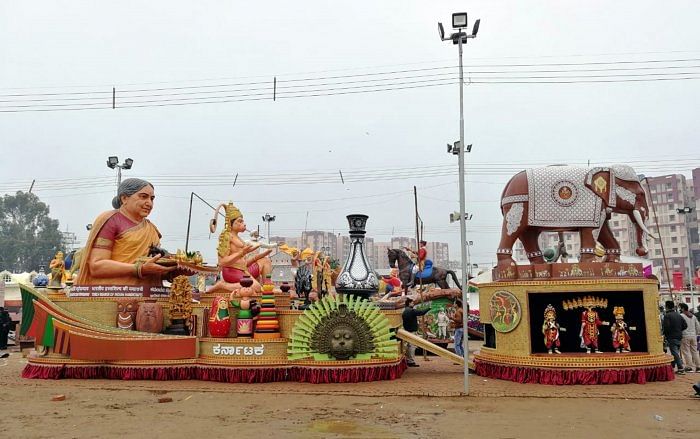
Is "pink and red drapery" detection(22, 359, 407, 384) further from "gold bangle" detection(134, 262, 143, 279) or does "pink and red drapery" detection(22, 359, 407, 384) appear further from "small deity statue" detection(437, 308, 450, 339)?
"small deity statue" detection(437, 308, 450, 339)

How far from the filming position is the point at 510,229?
11578 mm

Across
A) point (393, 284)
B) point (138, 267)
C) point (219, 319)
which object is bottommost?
point (219, 319)

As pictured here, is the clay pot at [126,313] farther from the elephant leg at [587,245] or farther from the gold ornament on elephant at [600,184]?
the gold ornament on elephant at [600,184]

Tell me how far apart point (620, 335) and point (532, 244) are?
8.19ft

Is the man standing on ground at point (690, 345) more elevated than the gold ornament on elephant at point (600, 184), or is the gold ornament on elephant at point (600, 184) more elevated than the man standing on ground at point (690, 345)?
the gold ornament on elephant at point (600, 184)

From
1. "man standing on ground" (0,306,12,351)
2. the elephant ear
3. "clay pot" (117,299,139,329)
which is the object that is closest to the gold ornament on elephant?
the elephant ear

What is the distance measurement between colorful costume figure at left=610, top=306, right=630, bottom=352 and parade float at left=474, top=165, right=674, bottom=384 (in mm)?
19

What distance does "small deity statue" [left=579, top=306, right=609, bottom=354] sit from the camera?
1046cm

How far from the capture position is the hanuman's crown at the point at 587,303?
10.7 m

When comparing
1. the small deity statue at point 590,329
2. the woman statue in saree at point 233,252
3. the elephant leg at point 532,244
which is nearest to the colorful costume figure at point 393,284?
the woman statue in saree at point 233,252

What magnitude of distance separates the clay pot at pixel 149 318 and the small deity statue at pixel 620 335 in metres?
8.92

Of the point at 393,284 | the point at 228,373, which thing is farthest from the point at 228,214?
the point at 393,284

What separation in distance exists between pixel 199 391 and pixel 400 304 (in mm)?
9686

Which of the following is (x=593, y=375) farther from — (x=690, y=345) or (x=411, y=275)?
(x=411, y=275)
